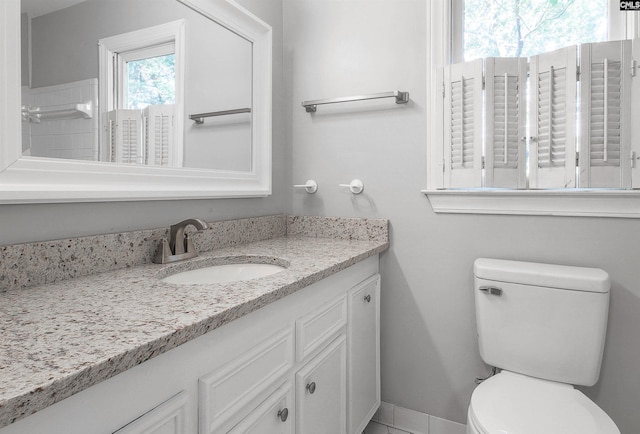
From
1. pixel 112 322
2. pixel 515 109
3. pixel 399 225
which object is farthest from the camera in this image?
pixel 399 225

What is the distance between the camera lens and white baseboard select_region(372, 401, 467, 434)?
1.70 meters

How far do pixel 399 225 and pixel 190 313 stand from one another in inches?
47.0

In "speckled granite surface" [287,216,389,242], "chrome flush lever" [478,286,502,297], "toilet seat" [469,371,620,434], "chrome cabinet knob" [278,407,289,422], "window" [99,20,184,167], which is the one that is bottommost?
"toilet seat" [469,371,620,434]

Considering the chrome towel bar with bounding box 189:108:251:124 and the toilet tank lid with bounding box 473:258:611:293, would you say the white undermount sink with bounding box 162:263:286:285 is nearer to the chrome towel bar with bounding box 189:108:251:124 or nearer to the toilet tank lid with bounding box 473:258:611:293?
the chrome towel bar with bounding box 189:108:251:124

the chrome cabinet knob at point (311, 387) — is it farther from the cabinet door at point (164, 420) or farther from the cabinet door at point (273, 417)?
the cabinet door at point (164, 420)

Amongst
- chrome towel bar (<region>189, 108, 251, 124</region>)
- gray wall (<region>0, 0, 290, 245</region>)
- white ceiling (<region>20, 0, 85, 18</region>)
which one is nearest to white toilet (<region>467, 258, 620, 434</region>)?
gray wall (<region>0, 0, 290, 245</region>)

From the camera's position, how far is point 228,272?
1.41m

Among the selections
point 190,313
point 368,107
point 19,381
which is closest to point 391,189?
point 368,107

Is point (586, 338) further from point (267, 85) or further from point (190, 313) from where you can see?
point (267, 85)

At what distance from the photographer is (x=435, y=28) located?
5.43ft

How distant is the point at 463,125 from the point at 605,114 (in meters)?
0.47

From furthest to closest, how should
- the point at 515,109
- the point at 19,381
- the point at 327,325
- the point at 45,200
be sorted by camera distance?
the point at 515,109 → the point at 327,325 → the point at 45,200 → the point at 19,381

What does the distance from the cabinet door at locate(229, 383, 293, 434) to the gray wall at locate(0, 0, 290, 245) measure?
0.70 m

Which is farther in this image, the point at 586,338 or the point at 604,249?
the point at 604,249
